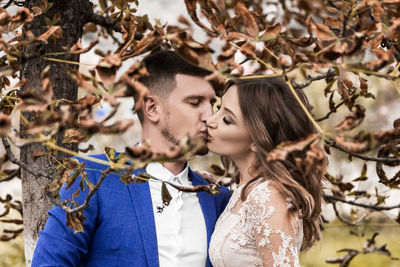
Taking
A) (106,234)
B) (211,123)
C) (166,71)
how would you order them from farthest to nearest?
(166,71) < (211,123) < (106,234)

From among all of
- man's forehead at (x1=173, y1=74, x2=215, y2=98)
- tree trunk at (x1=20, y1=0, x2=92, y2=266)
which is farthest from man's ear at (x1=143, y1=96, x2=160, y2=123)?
tree trunk at (x1=20, y1=0, x2=92, y2=266)

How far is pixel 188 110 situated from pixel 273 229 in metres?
0.61

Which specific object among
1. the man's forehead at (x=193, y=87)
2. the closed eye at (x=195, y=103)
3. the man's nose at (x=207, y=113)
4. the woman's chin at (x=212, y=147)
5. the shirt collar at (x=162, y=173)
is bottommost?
the shirt collar at (x=162, y=173)

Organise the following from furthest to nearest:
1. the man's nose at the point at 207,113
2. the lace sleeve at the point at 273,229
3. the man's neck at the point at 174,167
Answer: the man's neck at the point at 174,167 < the man's nose at the point at 207,113 < the lace sleeve at the point at 273,229

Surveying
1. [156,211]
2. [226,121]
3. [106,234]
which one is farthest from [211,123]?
[106,234]

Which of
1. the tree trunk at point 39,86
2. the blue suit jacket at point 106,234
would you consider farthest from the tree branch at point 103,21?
the blue suit jacket at point 106,234

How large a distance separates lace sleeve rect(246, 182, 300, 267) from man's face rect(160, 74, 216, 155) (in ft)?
1.07

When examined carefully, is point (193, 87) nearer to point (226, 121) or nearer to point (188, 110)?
point (188, 110)

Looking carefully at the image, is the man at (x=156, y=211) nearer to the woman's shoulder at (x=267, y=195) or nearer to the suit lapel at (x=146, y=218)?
the suit lapel at (x=146, y=218)

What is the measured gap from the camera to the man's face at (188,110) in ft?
6.89

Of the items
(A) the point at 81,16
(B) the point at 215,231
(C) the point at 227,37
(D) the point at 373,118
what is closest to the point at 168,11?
(D) the point at 373,118

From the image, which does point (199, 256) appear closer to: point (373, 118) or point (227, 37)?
point (227, 37)

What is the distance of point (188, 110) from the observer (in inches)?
83.6

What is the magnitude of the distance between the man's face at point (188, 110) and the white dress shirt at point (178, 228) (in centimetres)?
19
